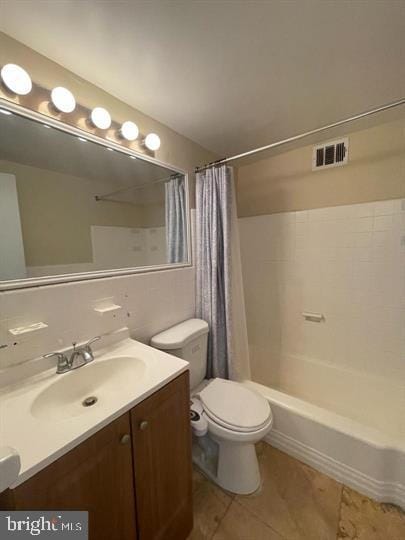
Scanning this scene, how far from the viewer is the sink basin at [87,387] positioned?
839 millimetres

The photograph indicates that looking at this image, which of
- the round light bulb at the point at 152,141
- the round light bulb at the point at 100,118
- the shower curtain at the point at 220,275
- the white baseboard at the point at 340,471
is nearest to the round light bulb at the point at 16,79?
the round light bulb at the point at 100,118

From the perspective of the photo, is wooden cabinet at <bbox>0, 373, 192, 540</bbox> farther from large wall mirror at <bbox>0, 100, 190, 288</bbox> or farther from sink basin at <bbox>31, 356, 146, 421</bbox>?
large wall mirror at <bbox>0, 100, 190, 288</bbox>

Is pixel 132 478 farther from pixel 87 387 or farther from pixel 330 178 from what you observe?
pixel 330 178

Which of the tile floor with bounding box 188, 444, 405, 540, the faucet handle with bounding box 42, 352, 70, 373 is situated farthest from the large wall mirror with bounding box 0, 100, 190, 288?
the tile floor with bounding box 188, 444, 405, 540

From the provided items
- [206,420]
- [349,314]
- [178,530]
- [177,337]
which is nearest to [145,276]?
[177,337]

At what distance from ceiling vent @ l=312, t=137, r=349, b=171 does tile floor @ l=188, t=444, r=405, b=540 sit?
2.13 m

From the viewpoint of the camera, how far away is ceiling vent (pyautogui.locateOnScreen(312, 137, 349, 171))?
1739 mm

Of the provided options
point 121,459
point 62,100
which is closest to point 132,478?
point 121,459

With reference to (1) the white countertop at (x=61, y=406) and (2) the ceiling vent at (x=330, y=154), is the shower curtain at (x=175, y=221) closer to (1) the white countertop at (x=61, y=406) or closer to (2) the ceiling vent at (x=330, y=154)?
(1) the white countertop at (x=61, y=406)

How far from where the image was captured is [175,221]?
1.65 metres

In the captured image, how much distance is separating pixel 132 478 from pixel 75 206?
119 cm

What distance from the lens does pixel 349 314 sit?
179 cm

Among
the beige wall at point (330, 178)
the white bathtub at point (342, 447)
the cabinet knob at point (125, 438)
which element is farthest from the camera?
the beige wall at point (330, 178)

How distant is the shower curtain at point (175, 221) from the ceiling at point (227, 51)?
Answer: 0.43 metres
